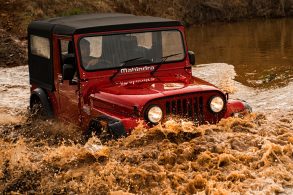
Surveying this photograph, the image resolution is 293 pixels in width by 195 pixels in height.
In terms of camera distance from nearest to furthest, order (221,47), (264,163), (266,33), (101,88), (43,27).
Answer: (264,163)
(101,88)
(43,27)
(221,47)
(266,33)

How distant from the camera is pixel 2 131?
34.4 ft

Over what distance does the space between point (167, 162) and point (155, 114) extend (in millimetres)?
713

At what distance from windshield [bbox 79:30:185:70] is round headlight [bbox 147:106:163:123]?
121cm

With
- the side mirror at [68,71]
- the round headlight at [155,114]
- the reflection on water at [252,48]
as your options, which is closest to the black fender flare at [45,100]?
the side mirror at [68,71]

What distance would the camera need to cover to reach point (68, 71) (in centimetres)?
766

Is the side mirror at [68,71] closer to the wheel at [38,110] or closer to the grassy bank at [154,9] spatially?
the wheel at [38,110]

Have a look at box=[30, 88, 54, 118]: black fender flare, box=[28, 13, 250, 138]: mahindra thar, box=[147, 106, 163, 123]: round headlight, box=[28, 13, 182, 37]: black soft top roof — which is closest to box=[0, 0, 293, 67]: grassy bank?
box=[30, 88, 54, 118]: black fender flare

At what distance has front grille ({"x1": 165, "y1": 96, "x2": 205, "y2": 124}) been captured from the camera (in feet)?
23.4

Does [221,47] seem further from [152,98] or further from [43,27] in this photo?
[152,98]

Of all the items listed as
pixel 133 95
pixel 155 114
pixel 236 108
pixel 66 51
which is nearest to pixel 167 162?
pixel 155 114

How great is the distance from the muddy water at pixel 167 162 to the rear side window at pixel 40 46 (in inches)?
59.6

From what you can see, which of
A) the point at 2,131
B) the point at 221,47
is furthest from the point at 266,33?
the point at 2,131

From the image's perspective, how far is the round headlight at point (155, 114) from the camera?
22.7ft

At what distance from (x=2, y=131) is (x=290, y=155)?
6.04 meters
